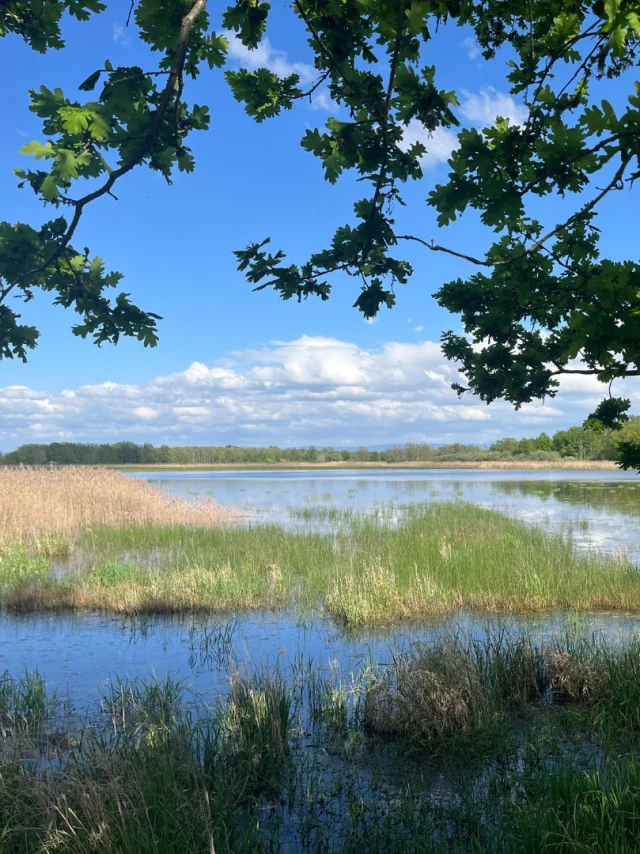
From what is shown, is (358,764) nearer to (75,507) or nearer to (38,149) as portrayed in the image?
(38,149)

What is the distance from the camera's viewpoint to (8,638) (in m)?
9.77

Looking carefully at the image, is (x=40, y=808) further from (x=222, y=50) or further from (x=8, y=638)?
(x=8, y=638)

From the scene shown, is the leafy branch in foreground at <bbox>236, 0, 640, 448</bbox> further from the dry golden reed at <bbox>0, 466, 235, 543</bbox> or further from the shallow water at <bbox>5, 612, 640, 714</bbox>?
the dry golden reed at <bbox>0, 466, 235, 543</bbox>

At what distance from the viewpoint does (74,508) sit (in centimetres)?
2194

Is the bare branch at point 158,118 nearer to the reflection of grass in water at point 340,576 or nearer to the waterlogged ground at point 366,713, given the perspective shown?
the waterlogged ground at point 366,713

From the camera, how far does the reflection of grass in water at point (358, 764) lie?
12.6 ft

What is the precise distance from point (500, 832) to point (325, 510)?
22467 mm

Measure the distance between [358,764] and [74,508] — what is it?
18570mm

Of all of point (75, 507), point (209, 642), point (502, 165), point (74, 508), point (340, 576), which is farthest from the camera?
point (75, 507)

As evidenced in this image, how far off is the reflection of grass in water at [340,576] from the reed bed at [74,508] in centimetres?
187

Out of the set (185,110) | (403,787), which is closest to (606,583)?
(403,787)

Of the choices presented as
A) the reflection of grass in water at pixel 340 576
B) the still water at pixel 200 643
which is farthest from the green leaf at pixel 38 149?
the reflection of grass in water at pixel 340 576

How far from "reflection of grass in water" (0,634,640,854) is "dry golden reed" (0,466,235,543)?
12240mm

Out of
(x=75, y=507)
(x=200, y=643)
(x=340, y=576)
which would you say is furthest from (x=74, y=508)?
(x=200, y=643)
